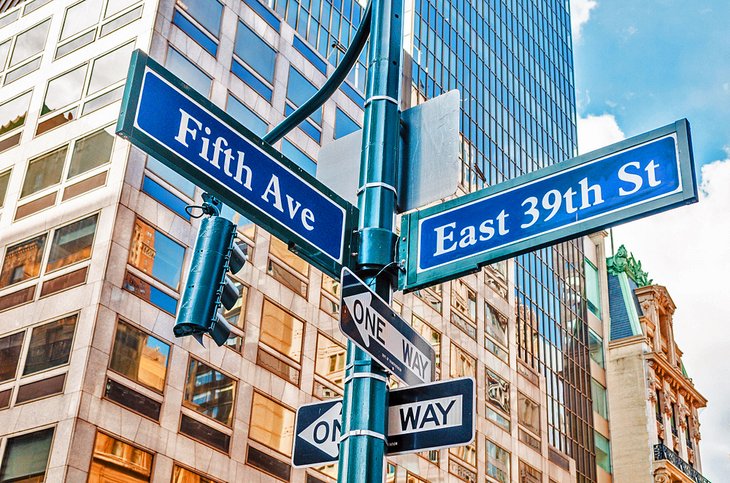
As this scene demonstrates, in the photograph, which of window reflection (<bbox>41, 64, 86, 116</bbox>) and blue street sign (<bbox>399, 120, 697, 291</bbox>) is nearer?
blue street sign (<bbox>399, 120, 697, 291</bbox>)

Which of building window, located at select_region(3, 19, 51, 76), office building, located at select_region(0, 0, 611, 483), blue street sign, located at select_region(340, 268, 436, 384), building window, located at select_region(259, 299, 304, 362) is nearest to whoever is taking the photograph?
blue street sign, located at select_region(340, 268, 436, 384)

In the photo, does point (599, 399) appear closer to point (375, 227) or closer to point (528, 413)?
point (528, 413)

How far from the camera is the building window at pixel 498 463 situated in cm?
4031

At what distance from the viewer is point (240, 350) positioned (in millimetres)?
28766

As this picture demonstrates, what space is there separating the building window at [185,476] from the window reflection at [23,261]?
268 inches

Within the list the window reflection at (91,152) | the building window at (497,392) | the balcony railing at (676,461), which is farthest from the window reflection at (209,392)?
the balcony railing at (676,461)

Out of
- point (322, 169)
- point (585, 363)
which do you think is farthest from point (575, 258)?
point (322, 169)

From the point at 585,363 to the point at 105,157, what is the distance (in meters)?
35.6

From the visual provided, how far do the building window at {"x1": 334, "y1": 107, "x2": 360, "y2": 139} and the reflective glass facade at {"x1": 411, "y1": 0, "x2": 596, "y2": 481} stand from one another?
808cm

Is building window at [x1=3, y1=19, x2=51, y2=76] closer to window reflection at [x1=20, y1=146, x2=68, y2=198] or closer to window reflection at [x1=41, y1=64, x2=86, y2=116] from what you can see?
window reflection at [x1=41, y1=64, x2=86, y2=116]

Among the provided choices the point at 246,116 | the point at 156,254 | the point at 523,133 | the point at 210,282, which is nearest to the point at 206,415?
the point at 156,254

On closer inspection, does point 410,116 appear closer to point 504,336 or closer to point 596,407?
point 504,336

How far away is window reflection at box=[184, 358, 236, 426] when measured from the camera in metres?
26.8

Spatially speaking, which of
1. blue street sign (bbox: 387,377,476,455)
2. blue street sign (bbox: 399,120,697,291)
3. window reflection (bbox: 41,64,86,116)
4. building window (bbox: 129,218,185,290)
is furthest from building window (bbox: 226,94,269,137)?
blue street sign (bbox: 387,377,476,455)
